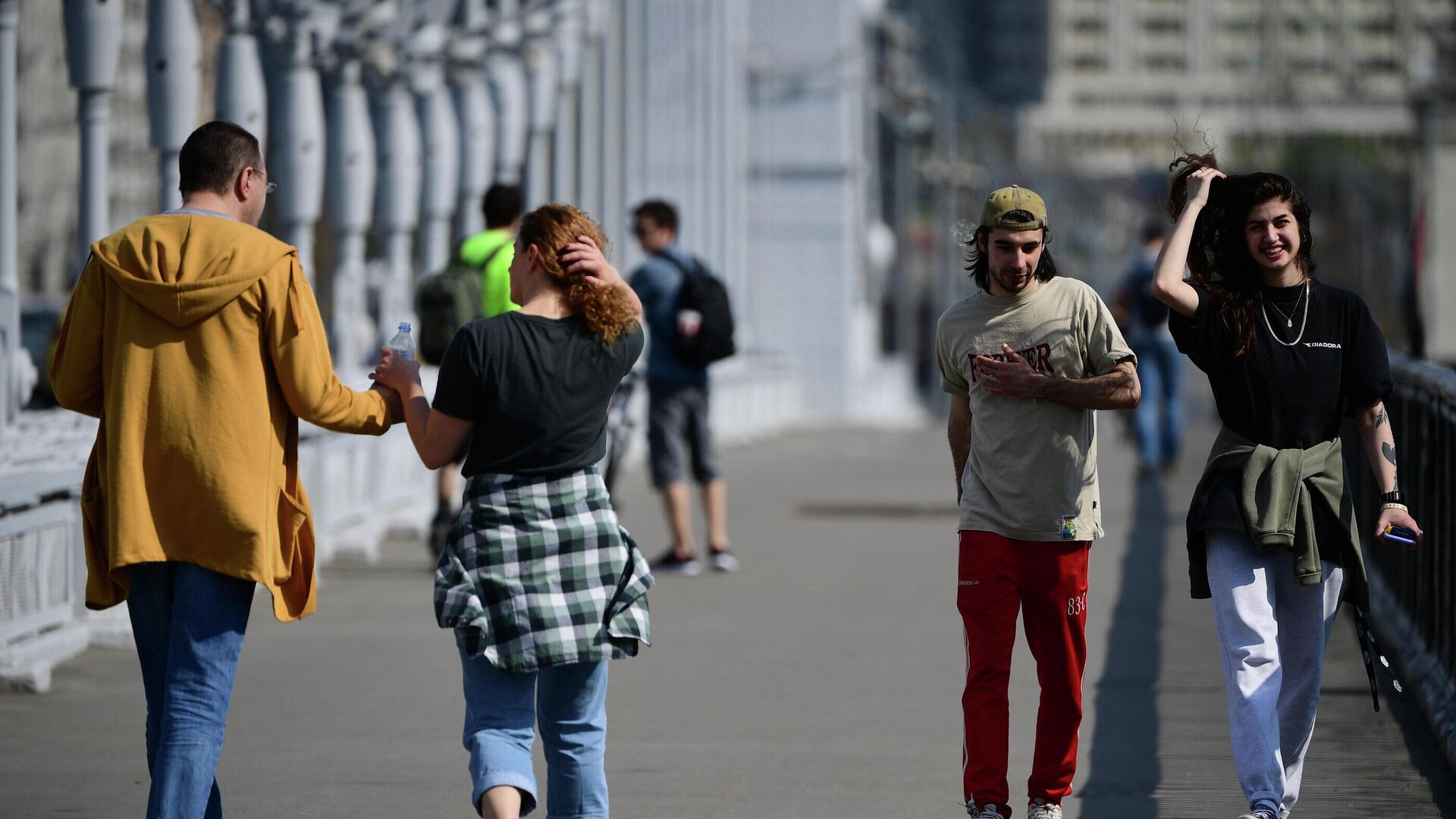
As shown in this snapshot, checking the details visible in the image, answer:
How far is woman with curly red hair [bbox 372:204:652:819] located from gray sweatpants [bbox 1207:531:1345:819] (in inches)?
58.4

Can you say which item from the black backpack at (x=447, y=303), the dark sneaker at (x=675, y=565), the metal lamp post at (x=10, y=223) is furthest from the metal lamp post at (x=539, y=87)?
the metal lamp post at (x=10, y=223)

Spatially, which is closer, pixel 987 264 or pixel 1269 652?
pixel 1269 652

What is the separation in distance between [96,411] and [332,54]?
897cm

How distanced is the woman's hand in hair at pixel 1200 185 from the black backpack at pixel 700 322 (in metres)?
5.79

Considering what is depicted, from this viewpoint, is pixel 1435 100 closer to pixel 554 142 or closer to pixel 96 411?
pixel 554 142

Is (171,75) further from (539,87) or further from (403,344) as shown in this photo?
(539,87)

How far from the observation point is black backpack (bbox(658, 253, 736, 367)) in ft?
36.9

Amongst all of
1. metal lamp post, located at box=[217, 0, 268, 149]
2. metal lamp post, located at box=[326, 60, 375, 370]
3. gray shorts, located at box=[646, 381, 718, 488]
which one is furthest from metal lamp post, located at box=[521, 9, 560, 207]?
gray shorts, located at box=[646, 381, 718, 488]

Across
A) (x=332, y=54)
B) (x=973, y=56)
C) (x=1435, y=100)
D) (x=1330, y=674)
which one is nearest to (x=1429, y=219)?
(x=1435, y=100)

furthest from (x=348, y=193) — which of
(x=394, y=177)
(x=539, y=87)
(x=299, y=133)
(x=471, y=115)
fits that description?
(x=539, y=87)

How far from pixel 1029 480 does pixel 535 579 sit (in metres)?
1.33

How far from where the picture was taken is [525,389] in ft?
16.2

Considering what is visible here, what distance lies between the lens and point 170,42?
1065cm

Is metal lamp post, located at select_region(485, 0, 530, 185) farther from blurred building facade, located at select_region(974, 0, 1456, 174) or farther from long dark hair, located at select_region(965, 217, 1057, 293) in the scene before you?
blurred building facade, located at select_region(974, 0, 1456, 174)
